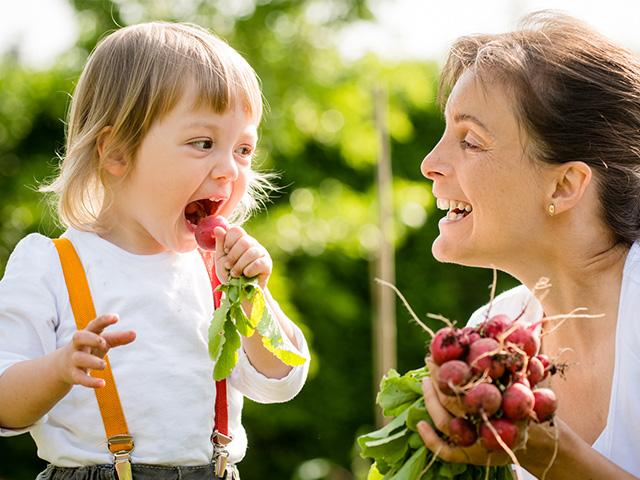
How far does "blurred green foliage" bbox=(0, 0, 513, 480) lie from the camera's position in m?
6.78

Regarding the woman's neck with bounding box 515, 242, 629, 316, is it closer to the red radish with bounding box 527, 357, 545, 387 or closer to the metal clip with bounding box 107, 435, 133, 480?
the red radish with bounding box 527, 357, 545, 387

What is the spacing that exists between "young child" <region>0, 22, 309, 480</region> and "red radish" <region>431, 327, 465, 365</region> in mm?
600

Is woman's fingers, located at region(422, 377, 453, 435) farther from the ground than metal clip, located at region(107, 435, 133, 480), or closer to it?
farther from the ground

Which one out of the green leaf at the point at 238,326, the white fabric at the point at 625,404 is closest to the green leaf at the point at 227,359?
the green leaf at the point at 238,326

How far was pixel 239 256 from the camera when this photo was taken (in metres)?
2.88

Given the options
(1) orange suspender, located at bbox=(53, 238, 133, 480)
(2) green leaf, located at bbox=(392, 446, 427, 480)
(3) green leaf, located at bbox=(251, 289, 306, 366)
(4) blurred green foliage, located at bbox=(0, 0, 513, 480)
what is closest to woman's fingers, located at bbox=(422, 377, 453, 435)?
(2) green leaf, located at bbox=(392, 446, 427, 480)

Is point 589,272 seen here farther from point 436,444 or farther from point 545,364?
point 436,444

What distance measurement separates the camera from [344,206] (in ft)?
22.4

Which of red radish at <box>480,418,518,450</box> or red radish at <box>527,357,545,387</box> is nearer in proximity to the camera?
red radish at <box>480,418,518,450</box>

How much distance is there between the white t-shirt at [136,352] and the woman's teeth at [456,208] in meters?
0.61

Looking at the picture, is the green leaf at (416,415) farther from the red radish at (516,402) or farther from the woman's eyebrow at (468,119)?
the woman's eyebrow at (468,119)

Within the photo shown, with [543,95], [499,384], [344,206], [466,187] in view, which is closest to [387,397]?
A: [499,384]

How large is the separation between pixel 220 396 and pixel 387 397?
0.49m

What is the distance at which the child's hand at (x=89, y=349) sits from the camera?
2.52 m
